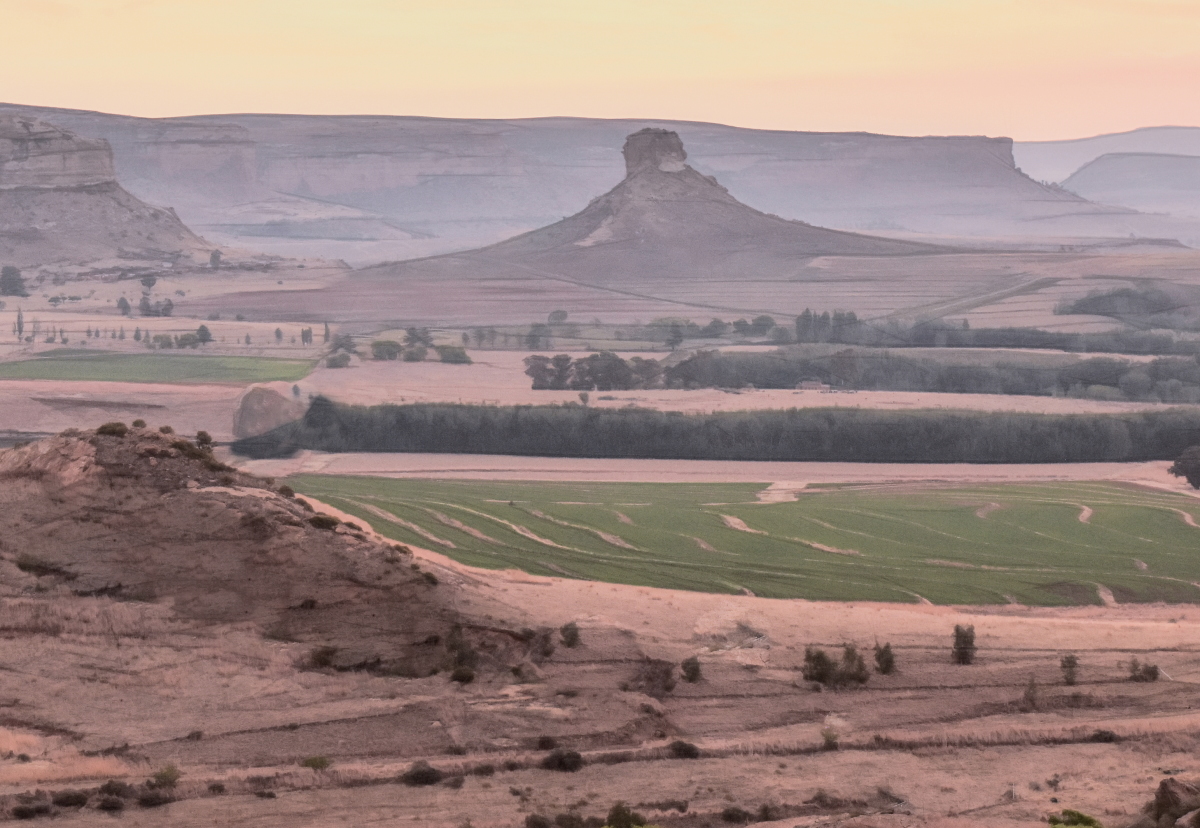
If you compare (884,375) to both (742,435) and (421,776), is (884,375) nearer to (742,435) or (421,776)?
(742,435)

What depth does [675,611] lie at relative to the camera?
1014 inches

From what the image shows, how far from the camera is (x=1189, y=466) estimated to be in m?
53.0

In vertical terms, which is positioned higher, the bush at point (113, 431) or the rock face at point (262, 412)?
the bush at point (113, 431)

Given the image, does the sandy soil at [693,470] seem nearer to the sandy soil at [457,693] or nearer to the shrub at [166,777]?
the sandy soil at [457,693]

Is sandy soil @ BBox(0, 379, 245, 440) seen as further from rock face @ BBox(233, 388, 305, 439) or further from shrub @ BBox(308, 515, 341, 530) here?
shrub @ BBox(308, 515, 341, 530)

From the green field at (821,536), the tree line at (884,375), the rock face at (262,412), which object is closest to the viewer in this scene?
the green field at (821,536)

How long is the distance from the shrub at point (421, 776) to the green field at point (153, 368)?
53467 mm

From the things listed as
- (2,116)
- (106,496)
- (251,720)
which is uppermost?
(2,116)

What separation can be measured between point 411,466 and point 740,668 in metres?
32.2

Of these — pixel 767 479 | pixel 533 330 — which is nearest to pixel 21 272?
pixel 533 330

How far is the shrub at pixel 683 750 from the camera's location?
20297 millimetres

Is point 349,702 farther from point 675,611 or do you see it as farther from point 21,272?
point 21,272

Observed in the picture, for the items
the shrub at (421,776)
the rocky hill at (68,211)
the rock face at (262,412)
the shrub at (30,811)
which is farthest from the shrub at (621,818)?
the rocky hill at (68,211)

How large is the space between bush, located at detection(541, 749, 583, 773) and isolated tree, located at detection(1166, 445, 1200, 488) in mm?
37770
